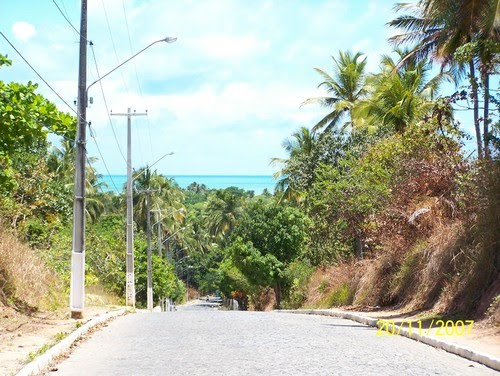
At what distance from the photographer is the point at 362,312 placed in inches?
918

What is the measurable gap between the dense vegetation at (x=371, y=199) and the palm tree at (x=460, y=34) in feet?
0.18

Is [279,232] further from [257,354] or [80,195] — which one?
[257,354]

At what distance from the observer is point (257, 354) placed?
1213cm

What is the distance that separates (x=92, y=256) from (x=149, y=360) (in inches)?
1212

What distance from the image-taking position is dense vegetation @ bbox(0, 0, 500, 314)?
18750mm

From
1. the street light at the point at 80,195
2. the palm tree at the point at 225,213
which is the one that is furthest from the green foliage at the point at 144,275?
the street light at the point at 80,195

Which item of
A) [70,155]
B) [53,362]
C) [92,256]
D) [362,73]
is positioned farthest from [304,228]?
[53,362]

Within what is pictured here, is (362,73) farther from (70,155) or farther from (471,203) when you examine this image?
(471,203)

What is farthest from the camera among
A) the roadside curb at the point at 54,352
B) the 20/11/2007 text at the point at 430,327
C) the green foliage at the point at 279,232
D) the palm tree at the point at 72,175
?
the palm tree at the point at 72,175

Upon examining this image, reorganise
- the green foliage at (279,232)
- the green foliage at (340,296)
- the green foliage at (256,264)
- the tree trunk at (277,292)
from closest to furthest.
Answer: the green foliage at (340,296)
the green foliage at (256,264)
the green foliage at (279,232)
the tree trunk at (277,292)

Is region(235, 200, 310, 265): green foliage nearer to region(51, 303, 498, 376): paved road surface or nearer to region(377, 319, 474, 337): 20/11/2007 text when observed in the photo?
region(377, 319, 474, 337): 20/11/2007 text

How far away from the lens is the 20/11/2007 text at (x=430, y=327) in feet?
49.1

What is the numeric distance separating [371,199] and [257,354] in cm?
1922

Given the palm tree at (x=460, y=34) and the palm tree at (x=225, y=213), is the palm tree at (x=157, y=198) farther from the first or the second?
the palm tree at (x=460, y=34)
